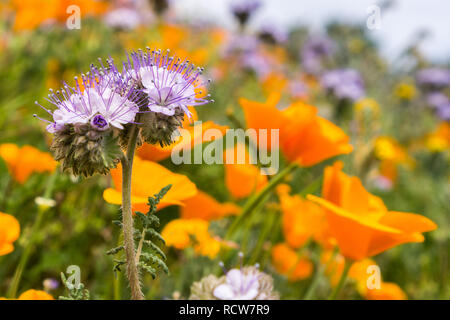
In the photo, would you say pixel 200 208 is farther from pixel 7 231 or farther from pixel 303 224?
pixel 7 231

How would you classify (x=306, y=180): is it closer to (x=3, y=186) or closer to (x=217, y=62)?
(x=3, y=186)

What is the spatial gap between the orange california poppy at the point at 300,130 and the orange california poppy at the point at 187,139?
153 millimetres

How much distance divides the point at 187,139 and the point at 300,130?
262mm

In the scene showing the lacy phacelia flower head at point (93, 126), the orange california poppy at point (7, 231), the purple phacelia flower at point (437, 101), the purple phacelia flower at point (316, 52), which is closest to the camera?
the lacy phacelia flower head at point (93, 126)

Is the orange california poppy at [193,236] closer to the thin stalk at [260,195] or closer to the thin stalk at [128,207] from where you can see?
the thin stalk at [260,195]

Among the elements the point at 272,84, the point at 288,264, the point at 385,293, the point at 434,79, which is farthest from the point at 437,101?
the point at 385,293

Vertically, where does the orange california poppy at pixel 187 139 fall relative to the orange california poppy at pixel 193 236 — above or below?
above

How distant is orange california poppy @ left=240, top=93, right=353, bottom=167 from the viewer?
718 millimetres

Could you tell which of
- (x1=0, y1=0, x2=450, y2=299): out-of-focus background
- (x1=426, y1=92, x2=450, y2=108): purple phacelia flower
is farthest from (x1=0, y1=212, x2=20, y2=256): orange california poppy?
(x1=426, y1=92, x2=450, y2=108): purple phacelia flower

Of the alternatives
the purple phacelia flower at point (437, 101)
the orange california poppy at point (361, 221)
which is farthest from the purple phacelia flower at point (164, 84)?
the purple phacelia flower at point (437, 101)

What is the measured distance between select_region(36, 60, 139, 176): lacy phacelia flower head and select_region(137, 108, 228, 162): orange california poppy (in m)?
0.11

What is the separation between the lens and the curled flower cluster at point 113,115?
391 millimetres
